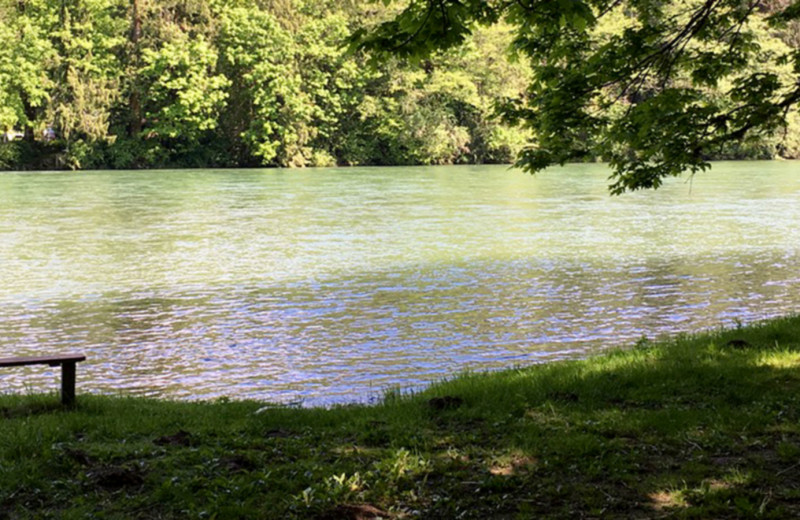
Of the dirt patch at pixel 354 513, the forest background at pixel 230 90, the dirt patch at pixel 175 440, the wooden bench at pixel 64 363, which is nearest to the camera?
the dirt patch at pixel 354 513

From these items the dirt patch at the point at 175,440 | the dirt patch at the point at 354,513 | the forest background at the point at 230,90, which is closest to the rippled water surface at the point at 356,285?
the dirt patch at the point at 175,440

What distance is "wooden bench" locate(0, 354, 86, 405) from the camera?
6.21m

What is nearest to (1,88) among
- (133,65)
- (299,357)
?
(133,65)

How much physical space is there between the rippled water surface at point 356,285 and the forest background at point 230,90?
25.7 metres

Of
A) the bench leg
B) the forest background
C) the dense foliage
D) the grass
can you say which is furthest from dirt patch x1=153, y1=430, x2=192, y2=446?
the dense foliage

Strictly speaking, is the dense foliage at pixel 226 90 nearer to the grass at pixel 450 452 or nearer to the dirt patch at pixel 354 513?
the grass at pixel 450 452

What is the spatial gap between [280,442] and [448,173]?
4699 centimetres

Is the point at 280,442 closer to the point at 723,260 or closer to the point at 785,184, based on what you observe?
the point at 723,260

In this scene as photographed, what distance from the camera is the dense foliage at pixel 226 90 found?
2169 inches

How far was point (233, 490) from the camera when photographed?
4.71 meters

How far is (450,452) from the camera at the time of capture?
532 centimetres

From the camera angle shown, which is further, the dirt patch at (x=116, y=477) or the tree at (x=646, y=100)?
the tree at (x=646, y=100)

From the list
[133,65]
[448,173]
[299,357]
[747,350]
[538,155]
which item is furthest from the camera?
[133,65]

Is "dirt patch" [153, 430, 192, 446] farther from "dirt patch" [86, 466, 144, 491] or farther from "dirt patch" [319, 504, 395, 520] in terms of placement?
"dirt patch" [319, 504, 395, 520]
